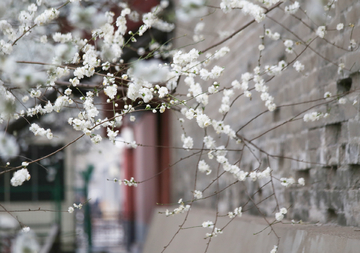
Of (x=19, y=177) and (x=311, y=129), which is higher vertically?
(x=311, y=129)

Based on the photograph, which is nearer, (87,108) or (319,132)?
(87,108)

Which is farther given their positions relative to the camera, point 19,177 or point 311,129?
point 311,129

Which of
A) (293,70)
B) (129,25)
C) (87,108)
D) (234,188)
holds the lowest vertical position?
(234,188)

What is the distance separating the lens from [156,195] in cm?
880

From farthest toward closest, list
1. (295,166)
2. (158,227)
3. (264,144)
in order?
1. (158,227)
2. (264,144)
3. (295,166)

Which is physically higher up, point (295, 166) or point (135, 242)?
point (295, 166)

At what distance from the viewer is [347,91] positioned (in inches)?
96.7

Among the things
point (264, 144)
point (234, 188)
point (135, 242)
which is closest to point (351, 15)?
point (264, 144)

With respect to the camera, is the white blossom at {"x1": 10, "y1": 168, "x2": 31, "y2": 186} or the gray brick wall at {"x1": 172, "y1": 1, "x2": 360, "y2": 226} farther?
the gray brick wall at {"x1": 172, "y1": 1, "x2": 360, "y2": 226}

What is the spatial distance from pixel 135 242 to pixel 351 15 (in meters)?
9.87

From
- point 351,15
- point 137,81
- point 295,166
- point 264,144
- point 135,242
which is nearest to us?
point 137,81

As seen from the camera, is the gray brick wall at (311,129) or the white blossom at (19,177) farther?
the gray brick wall at (311,129)

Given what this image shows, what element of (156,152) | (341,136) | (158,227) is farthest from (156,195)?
(341,136)

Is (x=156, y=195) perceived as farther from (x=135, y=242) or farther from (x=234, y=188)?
(x=234, y=188)
